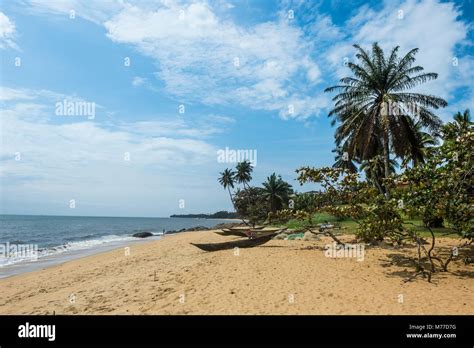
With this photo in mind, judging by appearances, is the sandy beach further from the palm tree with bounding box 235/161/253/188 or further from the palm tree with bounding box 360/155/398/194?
the palm tree with bounding box 235/161/253/188

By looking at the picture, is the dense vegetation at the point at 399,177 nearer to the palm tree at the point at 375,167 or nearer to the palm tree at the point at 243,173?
the palm tree at the point at 375,167

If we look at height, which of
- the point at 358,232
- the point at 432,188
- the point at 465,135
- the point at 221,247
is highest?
the point at 465,135

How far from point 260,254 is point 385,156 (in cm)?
1104

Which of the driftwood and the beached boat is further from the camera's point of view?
the beached boat

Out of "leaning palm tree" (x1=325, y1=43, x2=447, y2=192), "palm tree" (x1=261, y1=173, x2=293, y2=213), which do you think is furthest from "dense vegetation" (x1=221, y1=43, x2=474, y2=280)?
"palm tree" (x1=261, y1=173, x2=293, y2=213)

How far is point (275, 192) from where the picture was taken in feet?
165

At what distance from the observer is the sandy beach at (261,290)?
706 cm

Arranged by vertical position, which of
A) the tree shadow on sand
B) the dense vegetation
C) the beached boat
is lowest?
the beached boat

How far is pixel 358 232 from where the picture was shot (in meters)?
10.7

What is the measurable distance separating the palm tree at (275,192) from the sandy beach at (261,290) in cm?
3662

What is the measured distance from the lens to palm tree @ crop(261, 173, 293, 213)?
50250mm

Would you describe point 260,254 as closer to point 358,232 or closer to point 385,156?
point 358,232

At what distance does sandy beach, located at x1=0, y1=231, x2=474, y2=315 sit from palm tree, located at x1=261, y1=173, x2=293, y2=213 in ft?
120
